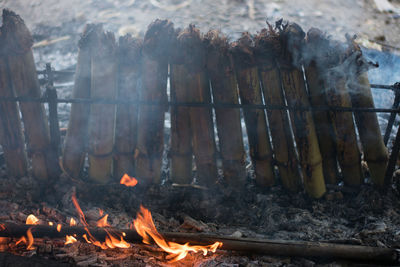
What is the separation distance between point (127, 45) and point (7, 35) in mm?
1203

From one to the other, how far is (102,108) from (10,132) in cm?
112

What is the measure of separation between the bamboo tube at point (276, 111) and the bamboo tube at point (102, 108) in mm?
1510

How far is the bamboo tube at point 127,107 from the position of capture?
3672 mm

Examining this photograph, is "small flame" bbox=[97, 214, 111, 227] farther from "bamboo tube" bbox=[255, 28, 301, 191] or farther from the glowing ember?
"bamboo tube" bbox=[255, 28, 301, 191]

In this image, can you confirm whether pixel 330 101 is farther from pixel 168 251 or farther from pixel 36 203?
pixel 36 203

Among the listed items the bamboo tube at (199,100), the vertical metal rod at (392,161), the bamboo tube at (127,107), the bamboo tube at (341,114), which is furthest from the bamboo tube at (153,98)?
the vertical metal rod at (392,161)

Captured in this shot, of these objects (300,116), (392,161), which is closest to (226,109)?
(300,116)

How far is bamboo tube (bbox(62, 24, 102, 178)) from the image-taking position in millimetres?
3690

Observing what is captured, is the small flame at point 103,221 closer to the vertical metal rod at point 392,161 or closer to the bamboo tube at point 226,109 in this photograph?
the bamboo tube at point 226,109

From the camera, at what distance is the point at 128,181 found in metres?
4.07

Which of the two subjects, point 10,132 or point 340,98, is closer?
point 340,98

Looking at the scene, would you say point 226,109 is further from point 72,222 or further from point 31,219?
point 31,219

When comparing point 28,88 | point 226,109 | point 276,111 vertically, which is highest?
point 28,88

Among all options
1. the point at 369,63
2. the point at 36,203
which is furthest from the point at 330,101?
the point at 36,203
